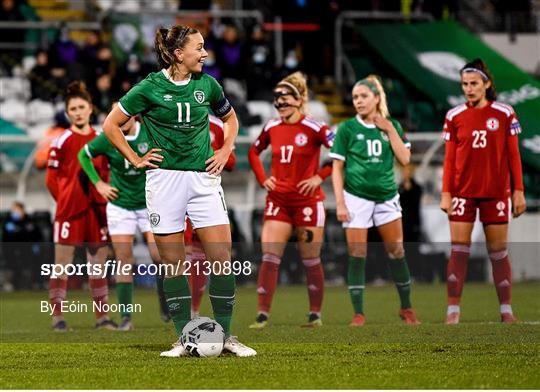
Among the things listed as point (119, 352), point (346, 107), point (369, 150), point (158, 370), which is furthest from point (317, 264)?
point (346, 107)

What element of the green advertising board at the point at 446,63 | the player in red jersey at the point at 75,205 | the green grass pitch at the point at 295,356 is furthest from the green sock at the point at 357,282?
the green advertising board at the point at 446,63

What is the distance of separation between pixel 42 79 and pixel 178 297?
43.0ft

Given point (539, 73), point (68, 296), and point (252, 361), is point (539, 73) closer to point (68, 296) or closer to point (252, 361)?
point (68, 296)

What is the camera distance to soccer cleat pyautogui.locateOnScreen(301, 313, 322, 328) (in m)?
13.0

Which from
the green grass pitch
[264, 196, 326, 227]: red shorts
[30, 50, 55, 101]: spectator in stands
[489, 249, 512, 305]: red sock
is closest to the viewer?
the green grass pitch

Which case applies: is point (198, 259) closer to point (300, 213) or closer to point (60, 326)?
point (300, 213)

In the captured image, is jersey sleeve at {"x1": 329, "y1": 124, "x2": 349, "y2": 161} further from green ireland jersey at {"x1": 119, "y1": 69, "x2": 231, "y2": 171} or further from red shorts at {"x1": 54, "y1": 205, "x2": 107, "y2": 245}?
green ireland jersey at {"x1": 119, "y1": 69, "x2": 231, "y2": 171}

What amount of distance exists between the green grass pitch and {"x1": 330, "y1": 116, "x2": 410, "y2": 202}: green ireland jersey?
125cm

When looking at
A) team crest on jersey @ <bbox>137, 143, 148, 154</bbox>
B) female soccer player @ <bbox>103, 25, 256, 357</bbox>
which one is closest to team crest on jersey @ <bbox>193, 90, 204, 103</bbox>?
female soccer player @ <bbox>103, 25, 256, 357</bbox>

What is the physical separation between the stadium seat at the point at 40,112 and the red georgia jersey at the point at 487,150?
10206 millimetres

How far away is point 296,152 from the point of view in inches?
527

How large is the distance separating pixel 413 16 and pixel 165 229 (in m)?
17.7

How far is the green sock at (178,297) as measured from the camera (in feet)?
31.9
